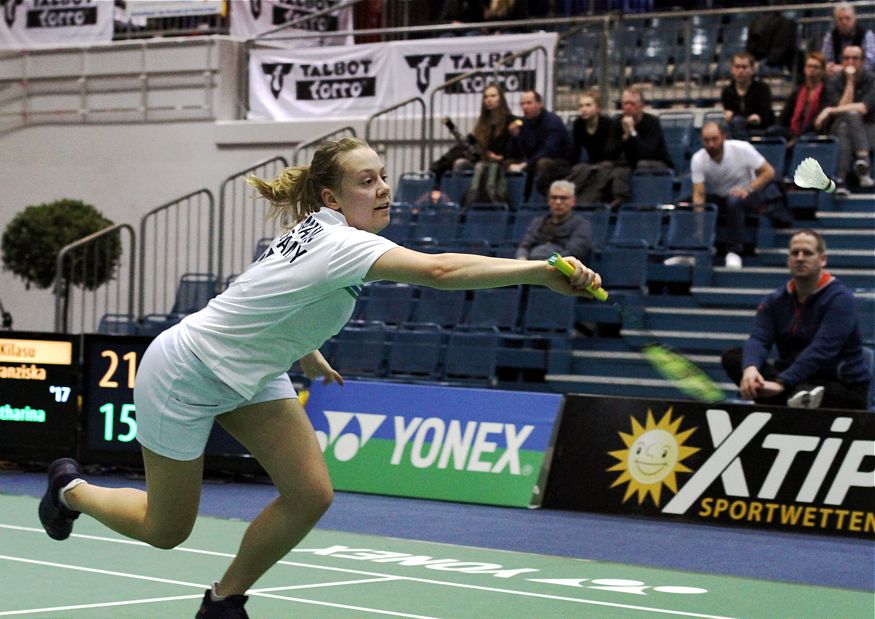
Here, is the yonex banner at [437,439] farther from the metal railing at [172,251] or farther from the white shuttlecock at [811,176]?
the metal railing at [172,251]

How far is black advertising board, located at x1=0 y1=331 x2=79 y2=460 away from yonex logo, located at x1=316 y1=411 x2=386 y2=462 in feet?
7.24

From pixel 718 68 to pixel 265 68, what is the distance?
5.68m

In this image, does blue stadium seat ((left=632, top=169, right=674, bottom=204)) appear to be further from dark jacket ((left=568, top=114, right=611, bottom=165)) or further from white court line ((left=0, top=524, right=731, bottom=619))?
white court line ((left=0, top=524, right=731, bottom=619))

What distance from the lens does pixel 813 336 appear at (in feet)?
33.0

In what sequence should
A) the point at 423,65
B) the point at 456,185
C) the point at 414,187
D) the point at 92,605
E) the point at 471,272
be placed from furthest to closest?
the point at 423,65, the point at 414,187, the point at 456,185, the point at 92,605, the point at 471,272

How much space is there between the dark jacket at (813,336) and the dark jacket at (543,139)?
483 centimetres

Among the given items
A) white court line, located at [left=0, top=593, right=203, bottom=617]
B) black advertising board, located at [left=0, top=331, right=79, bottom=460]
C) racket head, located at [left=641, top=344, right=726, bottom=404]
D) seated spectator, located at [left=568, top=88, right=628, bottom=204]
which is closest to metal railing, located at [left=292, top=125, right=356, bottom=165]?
seated spectator, located at [left=568, top=88, right=628, bottom=204]

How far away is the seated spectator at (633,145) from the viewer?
14181 millimetres

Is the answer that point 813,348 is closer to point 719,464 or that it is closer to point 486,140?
point 719,464

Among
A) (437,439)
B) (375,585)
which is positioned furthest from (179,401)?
(437,439)

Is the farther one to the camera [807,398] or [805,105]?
[805,105]

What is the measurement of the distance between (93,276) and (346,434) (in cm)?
722

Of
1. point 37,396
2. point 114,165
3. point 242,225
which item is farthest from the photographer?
point 114,165

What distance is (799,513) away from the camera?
949cm
